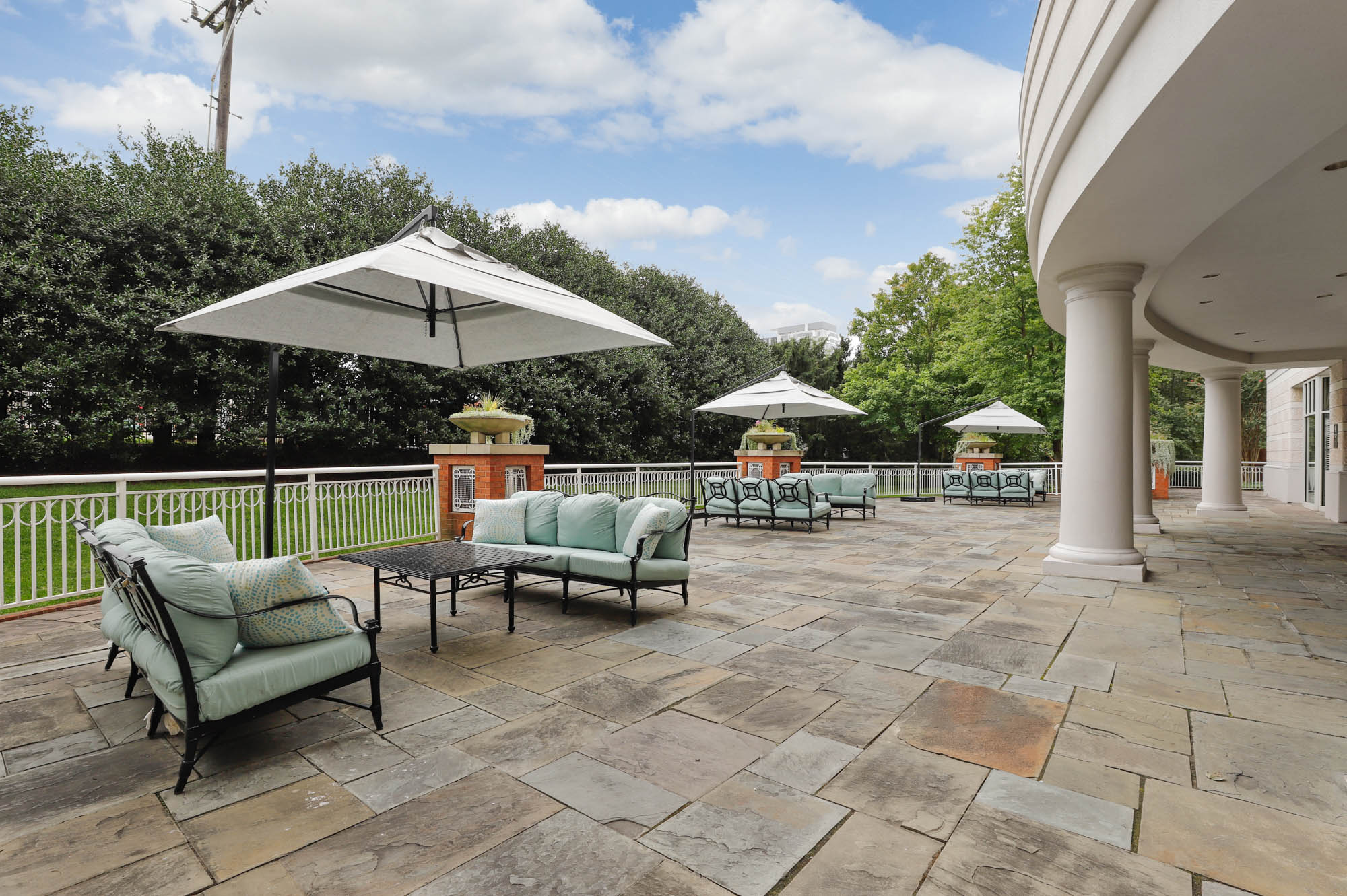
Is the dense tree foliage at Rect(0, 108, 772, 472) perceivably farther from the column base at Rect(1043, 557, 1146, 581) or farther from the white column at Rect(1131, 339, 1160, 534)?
the column base at Rect(1043, 557, 1146, 581)

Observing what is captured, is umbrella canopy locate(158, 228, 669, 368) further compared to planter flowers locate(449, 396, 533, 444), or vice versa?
planter flowers locate(449, 396, 533, 444)

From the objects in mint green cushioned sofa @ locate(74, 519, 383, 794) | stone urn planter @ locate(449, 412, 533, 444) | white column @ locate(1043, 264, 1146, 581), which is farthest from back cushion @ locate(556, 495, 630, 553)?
white column @ locate(1043, 264, 1146, 581)

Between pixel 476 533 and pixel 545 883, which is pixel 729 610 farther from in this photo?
pixel 545 883

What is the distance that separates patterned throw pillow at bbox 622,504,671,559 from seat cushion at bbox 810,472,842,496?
23.1 feet

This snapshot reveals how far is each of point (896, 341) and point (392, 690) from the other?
85.3ft

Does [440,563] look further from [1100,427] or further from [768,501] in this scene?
[768,501]

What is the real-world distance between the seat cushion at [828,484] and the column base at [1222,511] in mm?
7083

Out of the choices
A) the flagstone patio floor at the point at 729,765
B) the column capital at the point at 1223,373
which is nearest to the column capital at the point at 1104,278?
the flagstone patio floor at the point at 729,765

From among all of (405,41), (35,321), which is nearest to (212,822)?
(405,41)

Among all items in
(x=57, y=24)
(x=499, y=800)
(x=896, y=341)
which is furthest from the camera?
(x=896, y=341)

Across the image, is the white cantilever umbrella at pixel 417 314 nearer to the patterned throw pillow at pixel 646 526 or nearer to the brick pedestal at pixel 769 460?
the patterned throw pillow at pixel 646 526

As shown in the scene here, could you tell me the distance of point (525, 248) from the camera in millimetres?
17578

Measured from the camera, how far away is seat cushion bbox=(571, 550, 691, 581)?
4934 mm

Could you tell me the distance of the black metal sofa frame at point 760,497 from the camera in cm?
1022
